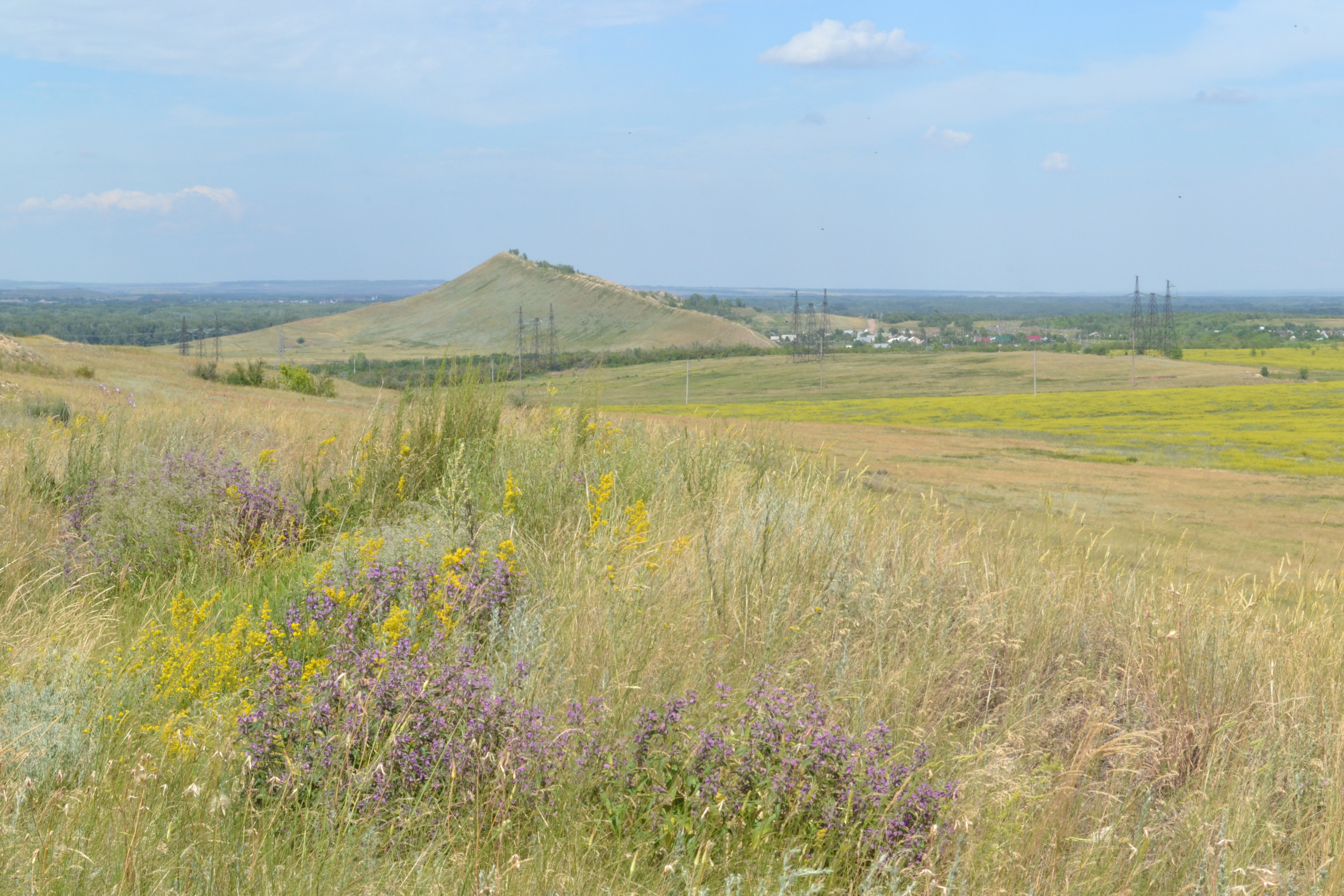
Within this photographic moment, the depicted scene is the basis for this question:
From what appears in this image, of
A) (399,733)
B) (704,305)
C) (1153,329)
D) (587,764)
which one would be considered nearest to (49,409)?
(399,733)

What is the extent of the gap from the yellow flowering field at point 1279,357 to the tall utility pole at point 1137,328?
5.33 metres

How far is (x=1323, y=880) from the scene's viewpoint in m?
2.94

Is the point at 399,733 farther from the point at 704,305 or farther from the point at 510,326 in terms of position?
the point at 704,305

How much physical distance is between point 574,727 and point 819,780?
2.64ft

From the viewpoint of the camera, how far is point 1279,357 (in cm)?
9706

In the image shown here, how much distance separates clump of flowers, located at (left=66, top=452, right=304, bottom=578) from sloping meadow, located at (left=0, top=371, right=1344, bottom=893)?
0.03 metres

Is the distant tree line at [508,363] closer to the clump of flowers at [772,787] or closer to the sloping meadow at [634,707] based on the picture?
the sloping meadow at [634,707]

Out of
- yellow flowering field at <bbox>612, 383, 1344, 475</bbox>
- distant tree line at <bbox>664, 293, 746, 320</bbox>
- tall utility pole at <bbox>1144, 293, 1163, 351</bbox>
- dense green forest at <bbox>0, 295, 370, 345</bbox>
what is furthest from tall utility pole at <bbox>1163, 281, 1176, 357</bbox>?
dense green forest at <bbox>0, 295, 370, 345</bbox>

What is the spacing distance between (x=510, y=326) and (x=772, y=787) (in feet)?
570

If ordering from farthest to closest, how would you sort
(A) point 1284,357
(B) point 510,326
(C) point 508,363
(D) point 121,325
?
(B) point 510,326 → (D) point 121,325 → (A) point 1284,357 → (C) point 508,363

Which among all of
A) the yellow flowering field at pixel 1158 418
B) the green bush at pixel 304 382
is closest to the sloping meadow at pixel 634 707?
the yellow flowering field at pixel 1158 418

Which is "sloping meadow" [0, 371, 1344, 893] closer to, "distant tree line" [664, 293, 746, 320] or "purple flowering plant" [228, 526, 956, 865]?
"purple flowering plant" [228, 526, 956, 865]

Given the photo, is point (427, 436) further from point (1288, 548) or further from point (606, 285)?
point (606, 285)

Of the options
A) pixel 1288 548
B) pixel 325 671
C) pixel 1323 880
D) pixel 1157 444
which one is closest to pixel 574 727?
pixel 325 671
